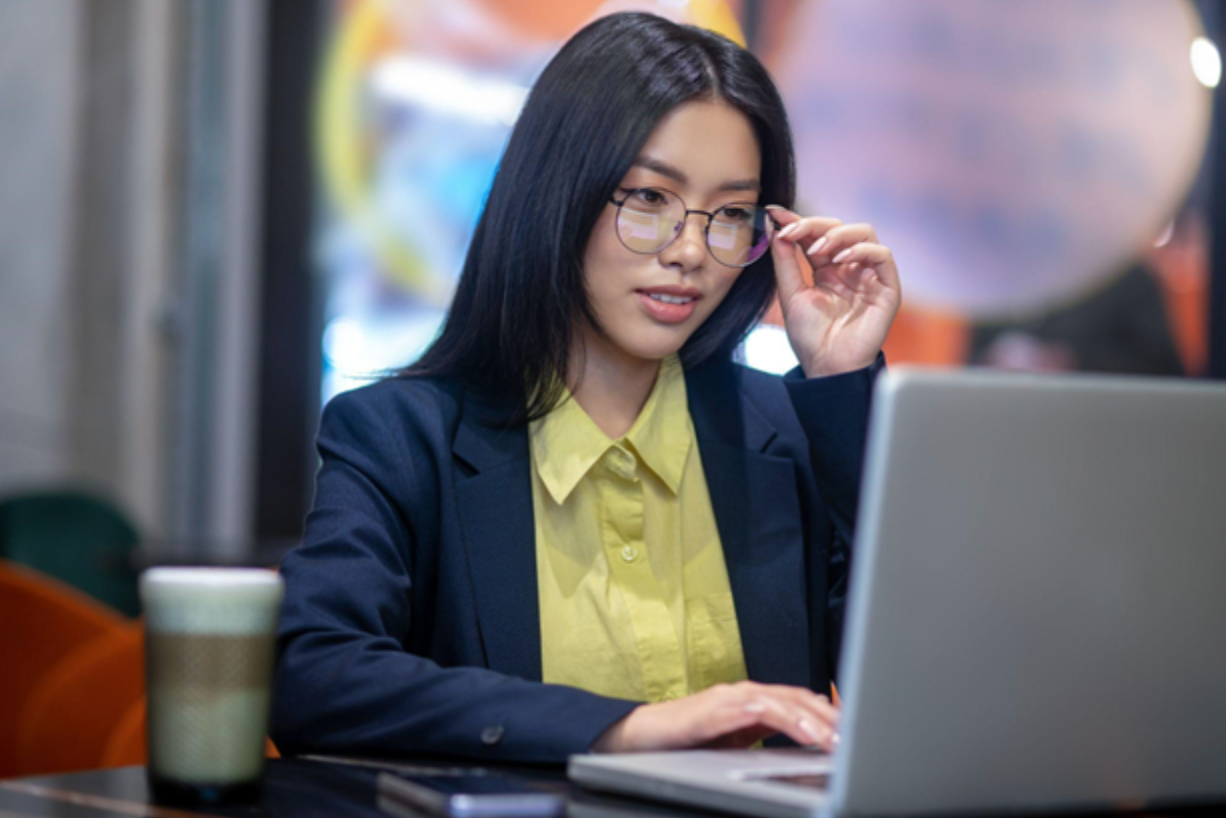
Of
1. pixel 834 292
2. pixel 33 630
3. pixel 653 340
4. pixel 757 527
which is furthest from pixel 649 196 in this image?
pixel 33 630

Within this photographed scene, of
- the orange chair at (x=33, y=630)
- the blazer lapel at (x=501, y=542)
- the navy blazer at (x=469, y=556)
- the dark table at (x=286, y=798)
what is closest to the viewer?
the dark table at (x=286, y=798)

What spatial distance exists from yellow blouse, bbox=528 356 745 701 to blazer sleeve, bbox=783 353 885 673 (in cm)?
15

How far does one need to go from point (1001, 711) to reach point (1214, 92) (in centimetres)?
330

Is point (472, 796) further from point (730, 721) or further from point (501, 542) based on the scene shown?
point (501, 542)

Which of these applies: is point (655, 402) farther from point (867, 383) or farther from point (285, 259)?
point (285, 259)

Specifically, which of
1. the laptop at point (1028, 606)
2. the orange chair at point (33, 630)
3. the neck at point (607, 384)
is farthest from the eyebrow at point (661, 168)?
the orange chair at point (33, 630)

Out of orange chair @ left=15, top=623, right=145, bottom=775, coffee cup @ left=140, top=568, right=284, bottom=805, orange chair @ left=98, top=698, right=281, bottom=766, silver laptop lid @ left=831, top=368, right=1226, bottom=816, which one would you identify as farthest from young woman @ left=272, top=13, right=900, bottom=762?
orange chair @ left=15, top=623, right=145, bottom=775

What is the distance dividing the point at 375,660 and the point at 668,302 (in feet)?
1.83

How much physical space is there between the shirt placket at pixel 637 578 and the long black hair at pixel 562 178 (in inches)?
4.6

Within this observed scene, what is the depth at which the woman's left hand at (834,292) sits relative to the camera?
162 centimetres

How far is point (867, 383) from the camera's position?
1.54 meters

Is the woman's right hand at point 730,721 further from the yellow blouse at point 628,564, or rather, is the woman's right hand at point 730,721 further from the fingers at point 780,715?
the yellow blouse at point 628,564

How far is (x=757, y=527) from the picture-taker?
1.62 metres

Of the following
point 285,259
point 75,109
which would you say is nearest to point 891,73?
point 285,259
